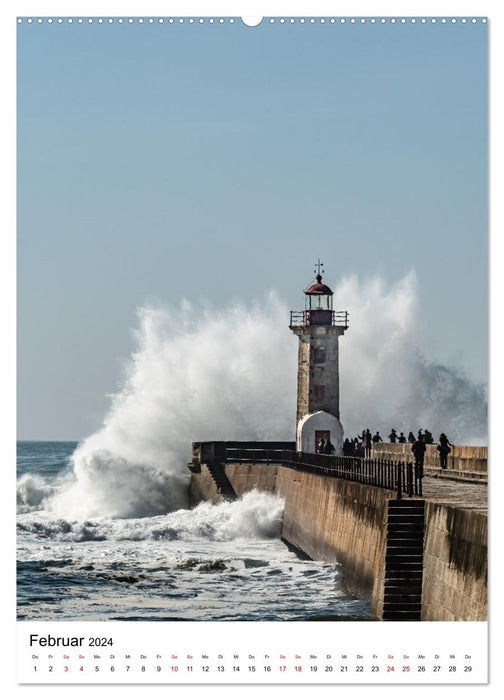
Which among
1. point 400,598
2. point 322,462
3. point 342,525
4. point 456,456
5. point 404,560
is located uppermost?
point 456,456

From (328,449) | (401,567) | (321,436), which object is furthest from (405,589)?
(321,436)

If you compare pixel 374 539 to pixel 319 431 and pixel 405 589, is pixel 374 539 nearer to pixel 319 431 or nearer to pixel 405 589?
pixel 405 589

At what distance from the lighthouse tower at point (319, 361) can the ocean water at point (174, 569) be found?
338 centimetres

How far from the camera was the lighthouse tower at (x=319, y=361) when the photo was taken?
34.6m

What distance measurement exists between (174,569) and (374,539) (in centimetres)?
612

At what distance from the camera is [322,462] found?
26.5 m

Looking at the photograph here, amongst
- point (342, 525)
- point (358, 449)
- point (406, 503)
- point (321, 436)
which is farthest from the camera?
point (321, 436)

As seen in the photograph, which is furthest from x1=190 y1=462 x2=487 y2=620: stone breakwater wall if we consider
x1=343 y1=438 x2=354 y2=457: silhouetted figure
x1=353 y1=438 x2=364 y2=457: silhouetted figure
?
x1=353 y1=438 x2=364 y2=457: silhouetted figure

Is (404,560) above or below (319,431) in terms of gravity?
below

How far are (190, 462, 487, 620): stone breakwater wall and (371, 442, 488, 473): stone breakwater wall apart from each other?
7.41 ft

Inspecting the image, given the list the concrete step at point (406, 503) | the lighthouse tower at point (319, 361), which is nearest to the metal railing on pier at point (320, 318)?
the lighthouse tower at point (319, 361)
